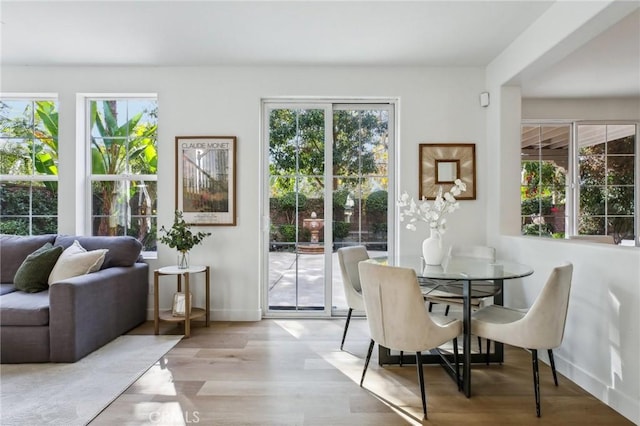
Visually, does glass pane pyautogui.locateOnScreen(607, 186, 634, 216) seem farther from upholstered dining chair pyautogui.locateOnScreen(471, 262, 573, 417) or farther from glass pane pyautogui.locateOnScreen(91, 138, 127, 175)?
Answer: glass pane pyautogui.locateOnScreen(91, 138, 127, 175)

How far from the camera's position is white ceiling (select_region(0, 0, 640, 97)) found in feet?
8.41

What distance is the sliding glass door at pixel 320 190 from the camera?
380 centimetres

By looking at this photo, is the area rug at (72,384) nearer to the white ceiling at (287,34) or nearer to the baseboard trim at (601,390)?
Result: the white ceiling at (287,34)

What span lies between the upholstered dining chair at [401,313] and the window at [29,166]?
365 cm

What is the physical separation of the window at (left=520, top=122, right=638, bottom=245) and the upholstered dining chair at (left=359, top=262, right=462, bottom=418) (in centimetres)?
308

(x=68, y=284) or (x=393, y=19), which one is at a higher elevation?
(x=393, y=19)

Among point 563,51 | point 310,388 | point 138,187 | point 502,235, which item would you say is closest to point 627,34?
point 563,51

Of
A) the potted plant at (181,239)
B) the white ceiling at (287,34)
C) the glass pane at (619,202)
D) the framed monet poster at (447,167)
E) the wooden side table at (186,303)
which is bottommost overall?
the wooden side table at (186,303)

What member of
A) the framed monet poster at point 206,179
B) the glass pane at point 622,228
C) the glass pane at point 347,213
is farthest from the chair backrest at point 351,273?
the glass pane at point 622,228

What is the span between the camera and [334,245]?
3797 millimetres

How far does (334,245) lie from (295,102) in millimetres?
1610

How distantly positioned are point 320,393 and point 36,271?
262 centimetres

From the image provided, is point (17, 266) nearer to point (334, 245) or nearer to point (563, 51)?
point (334, 245)

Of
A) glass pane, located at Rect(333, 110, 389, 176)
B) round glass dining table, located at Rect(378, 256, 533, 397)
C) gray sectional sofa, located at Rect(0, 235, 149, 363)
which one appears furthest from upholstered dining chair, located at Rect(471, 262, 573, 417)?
gray sectional sofa, located at Rect(0, 235, 149, 363)
